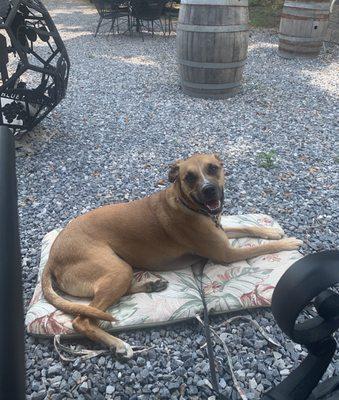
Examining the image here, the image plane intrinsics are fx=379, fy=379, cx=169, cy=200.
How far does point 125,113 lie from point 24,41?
182 centimetres

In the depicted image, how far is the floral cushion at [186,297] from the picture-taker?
232 cm

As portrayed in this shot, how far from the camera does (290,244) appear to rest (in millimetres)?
2885

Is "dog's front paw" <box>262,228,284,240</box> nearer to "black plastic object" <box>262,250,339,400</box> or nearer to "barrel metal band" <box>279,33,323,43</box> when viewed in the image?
"black plastic object" <box>262,250,339,400</box>

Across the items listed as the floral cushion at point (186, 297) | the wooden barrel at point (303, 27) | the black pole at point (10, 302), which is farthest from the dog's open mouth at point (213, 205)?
the wooden barrel at point (303, 27)

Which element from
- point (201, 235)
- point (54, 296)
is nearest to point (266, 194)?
point (201, 235)

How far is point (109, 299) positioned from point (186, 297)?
503mm

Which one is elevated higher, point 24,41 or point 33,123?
point 24,41

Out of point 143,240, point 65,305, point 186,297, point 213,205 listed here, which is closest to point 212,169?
point 213,205

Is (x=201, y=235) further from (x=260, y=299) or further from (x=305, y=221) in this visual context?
(x=305, y=221)

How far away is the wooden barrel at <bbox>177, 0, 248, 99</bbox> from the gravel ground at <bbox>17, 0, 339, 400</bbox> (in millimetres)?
288

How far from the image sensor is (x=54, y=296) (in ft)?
7.80

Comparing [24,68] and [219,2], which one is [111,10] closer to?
[219,2]

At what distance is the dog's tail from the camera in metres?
2.17

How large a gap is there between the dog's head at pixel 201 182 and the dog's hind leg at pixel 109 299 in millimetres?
625
